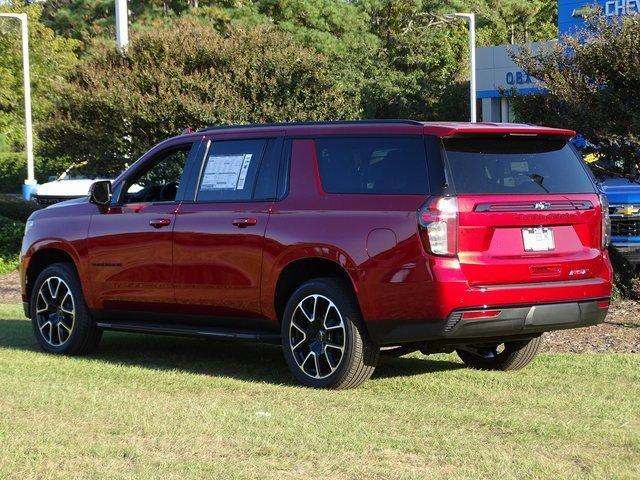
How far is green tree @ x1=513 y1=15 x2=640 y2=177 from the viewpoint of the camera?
1308cm

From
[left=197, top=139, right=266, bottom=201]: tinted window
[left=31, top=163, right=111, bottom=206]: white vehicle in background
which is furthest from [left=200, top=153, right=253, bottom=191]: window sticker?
[left=31, top=163, right=111, bottom=206]: white vehicle in background

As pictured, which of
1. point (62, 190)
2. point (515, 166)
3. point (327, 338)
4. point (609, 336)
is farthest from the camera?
point (62, 190)

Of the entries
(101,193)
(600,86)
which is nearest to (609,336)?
(600,86)

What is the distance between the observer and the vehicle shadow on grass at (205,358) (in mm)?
9422

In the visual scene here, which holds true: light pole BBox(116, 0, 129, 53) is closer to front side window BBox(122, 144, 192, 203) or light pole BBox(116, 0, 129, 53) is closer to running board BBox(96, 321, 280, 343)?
front side window BBox(122, 144, 192, 203)

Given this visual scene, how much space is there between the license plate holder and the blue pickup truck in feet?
22.5

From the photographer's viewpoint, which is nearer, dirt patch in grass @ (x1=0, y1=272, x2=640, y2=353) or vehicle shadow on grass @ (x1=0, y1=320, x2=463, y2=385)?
vehicle shadow on grass @ (x1=0, y1=320, x2=463, y2=385)

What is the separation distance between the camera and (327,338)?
8539mm

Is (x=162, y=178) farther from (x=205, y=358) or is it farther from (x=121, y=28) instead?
(x=121, y=28)

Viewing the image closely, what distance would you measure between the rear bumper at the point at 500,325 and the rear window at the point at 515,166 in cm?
79

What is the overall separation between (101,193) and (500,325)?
11.9 ft

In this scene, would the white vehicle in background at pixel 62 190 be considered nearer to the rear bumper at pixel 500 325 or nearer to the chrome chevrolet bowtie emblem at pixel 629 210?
the chrome chevrolet bowtie emblem at pixel 629 210

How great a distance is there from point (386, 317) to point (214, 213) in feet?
5.80

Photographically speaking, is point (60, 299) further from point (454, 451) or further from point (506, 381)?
point (454, 451)
